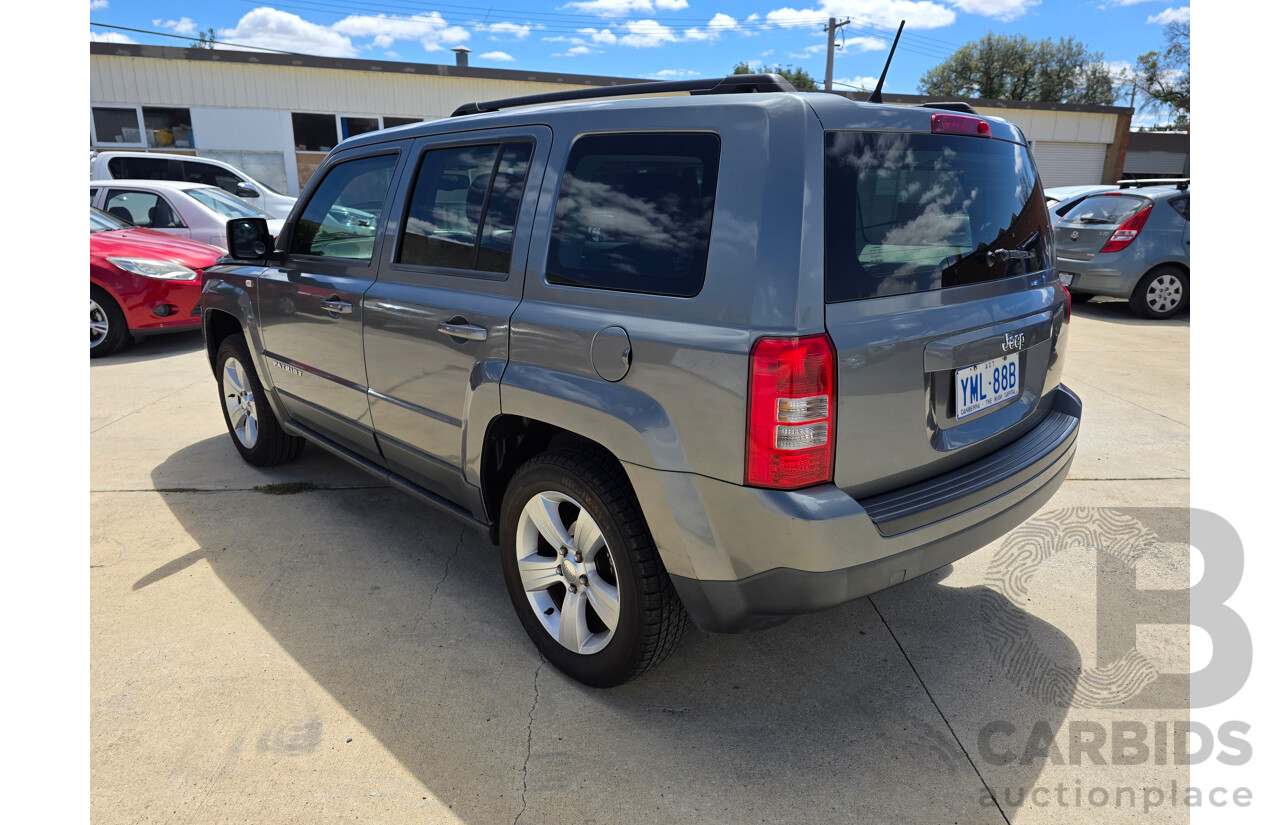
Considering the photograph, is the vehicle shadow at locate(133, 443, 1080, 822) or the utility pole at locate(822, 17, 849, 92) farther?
the utility pole at locate(822, 17, 849, 92)

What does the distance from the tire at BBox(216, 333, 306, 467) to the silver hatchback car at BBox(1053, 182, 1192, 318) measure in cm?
841

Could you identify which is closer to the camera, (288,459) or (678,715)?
(678,715)

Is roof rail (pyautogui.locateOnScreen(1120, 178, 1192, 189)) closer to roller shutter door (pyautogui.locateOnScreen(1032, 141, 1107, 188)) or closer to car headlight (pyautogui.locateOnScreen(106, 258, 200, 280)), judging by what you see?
car headlight (pyautogui.locateOnScreen(106, 258, 200, 280))

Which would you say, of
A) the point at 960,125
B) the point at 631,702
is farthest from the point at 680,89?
the point at 631,702

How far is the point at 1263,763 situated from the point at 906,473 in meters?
1.42

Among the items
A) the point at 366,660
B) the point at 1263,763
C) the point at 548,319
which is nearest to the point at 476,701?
the point at 366,660

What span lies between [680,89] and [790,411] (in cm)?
135

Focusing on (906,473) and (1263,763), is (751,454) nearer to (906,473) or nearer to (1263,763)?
(906,473)

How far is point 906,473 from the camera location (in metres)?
2.23

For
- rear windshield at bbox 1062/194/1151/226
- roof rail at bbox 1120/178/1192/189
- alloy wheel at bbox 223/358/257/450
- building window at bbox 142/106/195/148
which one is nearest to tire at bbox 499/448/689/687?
alloy wheel at bbox 223/358/257/450

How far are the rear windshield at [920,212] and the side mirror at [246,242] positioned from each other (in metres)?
3.09

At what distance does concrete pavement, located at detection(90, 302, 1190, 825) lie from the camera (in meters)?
2.18

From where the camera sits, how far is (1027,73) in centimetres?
5516

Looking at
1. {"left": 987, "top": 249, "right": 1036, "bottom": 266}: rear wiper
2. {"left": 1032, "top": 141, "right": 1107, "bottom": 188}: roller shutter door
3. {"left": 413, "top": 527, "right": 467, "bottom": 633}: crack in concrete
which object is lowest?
{"left": 413, "top": 527, "right": 467, "bottom": 633}: crack in concrete
